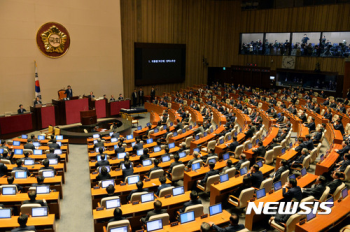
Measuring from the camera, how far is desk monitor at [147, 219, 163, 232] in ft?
18.1

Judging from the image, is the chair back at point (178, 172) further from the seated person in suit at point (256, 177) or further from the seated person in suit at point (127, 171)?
the seated person in suit at point (256, 177)

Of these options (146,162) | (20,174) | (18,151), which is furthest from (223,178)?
(18,151)

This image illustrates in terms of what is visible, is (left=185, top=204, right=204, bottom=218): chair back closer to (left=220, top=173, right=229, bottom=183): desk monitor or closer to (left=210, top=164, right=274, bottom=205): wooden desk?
(left=210, top=164, right=274, bottom=205): wooden desk

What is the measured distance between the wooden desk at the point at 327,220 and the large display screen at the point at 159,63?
64.6 ft

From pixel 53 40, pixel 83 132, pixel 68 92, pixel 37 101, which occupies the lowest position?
pixel 83 132

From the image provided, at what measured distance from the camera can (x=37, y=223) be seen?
232 inches

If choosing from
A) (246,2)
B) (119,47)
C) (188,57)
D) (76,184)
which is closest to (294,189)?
(76,184)

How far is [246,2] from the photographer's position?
2881 cm

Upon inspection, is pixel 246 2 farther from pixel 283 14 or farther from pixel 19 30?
pixel 19 30

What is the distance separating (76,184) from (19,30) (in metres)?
11.8

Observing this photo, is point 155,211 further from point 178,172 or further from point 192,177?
point 178,172

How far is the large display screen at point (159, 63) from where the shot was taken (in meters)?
24.0

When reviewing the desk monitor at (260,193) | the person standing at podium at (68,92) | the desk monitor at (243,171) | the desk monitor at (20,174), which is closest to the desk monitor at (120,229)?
the desk monitor at (260,193)

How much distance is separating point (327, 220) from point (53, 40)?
17958mm
